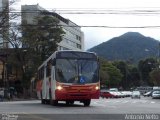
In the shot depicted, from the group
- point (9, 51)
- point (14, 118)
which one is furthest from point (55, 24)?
point (14, 118)

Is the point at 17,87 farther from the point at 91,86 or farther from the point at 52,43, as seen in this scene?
the point at 91,86

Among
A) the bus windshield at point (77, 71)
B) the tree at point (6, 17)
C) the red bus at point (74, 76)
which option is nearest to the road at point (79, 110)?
the red bus at point (74, 76)

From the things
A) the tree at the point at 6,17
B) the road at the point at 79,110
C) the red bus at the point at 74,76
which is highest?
the tree at the point at 6,17

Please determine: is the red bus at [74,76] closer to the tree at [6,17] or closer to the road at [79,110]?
the road at [79,110]

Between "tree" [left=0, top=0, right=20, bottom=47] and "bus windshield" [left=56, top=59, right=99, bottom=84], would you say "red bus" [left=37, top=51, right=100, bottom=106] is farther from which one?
"tree" [left=0, top=0, right=20, bottom=47]

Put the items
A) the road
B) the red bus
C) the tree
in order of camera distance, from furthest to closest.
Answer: the tree, the red bus, the road

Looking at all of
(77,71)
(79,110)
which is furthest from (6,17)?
(79,110)

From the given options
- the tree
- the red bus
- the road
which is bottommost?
the road

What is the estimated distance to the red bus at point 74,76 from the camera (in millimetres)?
31406

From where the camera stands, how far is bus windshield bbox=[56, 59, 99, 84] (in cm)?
3144

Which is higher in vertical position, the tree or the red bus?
the tree

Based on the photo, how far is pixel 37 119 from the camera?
20.4 meters

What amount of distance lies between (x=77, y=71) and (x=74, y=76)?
39 cm

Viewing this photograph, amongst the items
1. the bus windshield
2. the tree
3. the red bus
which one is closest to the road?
the red bus
